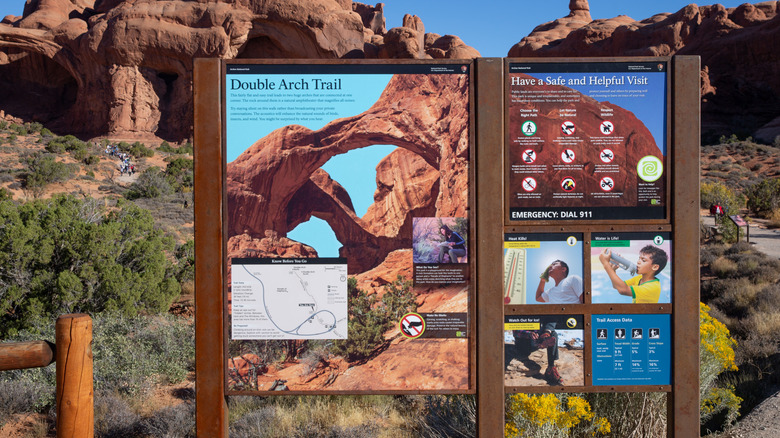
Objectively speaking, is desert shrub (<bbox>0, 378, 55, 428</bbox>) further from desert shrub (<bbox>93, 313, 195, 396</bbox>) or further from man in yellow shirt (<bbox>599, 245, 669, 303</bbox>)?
man in yellow shirt (<bbox>599, 245, 669, 303</bbox>)

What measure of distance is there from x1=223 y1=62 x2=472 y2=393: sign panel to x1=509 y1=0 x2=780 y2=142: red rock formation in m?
36.6

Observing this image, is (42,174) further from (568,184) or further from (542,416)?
(568,184)

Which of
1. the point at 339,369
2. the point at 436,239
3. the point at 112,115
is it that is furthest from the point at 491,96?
the point at 112,115

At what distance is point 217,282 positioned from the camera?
251 centimetres

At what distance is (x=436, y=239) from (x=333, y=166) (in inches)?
25.5

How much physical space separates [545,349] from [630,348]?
0.44 m

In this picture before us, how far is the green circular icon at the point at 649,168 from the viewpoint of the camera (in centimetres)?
250

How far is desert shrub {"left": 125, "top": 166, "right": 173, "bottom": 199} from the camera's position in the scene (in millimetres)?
16766

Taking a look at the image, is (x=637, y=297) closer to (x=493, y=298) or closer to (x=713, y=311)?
(x=493, y=298)

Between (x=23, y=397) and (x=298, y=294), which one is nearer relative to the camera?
(x=298, y=294)

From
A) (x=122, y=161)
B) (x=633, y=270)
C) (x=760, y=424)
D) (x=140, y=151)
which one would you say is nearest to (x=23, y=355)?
(x=633, y=270)

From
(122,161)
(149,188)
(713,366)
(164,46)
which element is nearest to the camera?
(713,366)

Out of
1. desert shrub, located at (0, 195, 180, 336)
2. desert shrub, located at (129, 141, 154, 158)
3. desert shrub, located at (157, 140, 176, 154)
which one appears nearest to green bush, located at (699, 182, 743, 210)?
desert shrub, located at (0, 195, 180, 336)

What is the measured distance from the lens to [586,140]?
249cm
